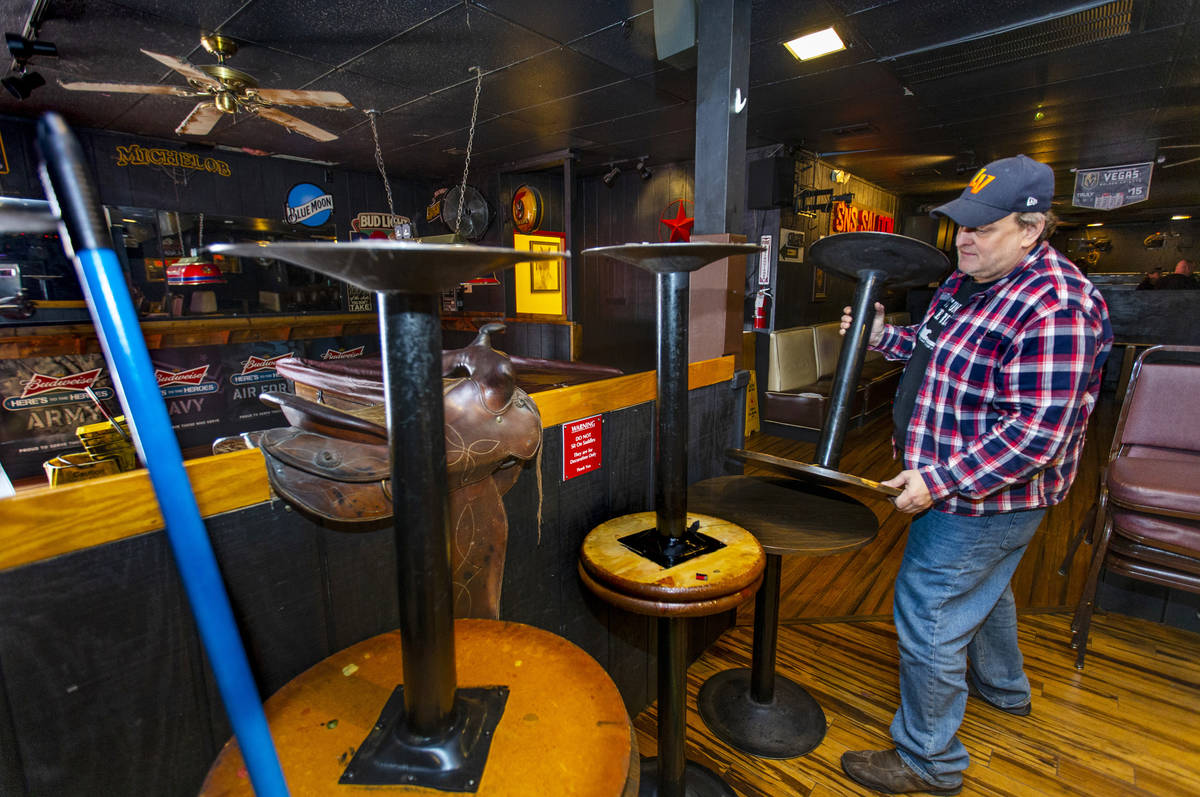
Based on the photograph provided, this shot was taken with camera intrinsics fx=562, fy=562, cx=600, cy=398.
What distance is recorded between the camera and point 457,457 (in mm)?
1185

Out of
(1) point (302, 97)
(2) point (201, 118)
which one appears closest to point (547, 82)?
(1) point (302, 97)

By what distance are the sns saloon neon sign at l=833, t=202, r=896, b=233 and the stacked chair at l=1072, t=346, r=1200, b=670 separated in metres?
4.82

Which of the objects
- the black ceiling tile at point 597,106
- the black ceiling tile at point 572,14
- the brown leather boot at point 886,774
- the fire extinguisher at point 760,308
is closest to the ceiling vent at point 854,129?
the fire extinguisher at point 760,308

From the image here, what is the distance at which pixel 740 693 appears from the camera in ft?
7.17

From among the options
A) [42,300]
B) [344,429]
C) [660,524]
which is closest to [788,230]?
[660,524]

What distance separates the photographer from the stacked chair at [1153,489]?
2.14 meters

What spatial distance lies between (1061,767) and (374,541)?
7.57ft

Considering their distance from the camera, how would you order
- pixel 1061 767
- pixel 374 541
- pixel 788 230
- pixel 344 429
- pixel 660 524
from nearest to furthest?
pixel 344 429 < pixel 374 541 < pixel 660 524 < pixel 1061 767 < pixel 788 230

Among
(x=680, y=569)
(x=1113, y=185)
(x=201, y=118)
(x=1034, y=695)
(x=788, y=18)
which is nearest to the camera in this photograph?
(x=680, y=569)

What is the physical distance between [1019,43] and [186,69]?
16.2 ft

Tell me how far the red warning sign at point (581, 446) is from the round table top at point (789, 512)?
36 centimetres

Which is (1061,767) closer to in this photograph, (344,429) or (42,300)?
(344,429)

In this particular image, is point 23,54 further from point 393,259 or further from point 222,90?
point 393,259

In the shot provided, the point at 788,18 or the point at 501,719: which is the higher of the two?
the point at 788,18
